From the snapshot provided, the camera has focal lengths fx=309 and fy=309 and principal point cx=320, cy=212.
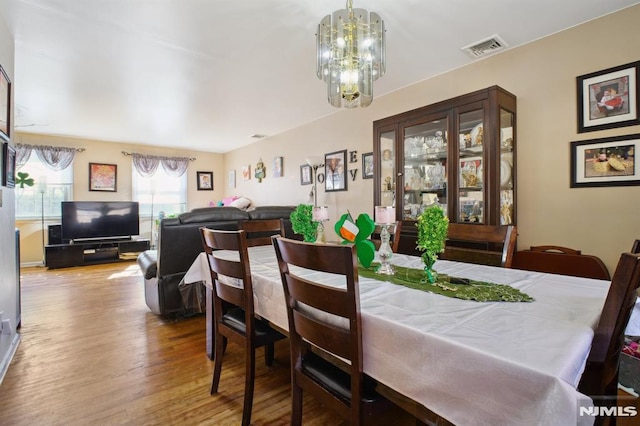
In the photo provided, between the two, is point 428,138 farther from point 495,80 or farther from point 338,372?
point 338,372

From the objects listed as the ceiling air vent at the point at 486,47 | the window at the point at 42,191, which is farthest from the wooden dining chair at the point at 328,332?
the window at the point at 42,191

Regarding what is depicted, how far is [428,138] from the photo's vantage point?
9.41ft

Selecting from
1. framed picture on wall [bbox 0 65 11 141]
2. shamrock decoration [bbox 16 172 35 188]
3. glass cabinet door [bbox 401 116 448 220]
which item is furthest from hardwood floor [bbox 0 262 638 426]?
shamrock decoration [bbox 16 172 35 188]

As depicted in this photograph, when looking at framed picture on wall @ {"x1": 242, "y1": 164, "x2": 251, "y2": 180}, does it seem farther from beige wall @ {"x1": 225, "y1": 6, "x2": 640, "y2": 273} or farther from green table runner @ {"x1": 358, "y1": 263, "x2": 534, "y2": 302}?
green table runner @ {"x1": 358, "y1": 263, "x2": 534, "y2": 302}

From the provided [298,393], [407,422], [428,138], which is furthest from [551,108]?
[298,393]

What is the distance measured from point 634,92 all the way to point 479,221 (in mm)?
1248

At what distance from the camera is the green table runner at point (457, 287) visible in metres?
1.07

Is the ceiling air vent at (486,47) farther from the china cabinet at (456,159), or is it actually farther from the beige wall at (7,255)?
the beige wall at (7,255)

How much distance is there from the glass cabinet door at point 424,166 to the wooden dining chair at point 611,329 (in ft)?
6.44

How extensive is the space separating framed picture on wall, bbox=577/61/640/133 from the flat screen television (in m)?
6.78

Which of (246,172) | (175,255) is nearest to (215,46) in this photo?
(175,255)

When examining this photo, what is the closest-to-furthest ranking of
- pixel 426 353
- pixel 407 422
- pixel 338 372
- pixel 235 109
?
1. pixel 426 353
2. pixel 338 372
3. pixel 407 422
4. pixel 235 109

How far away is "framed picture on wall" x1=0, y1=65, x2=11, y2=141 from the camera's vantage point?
80.5 inches

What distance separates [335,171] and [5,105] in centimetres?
325
